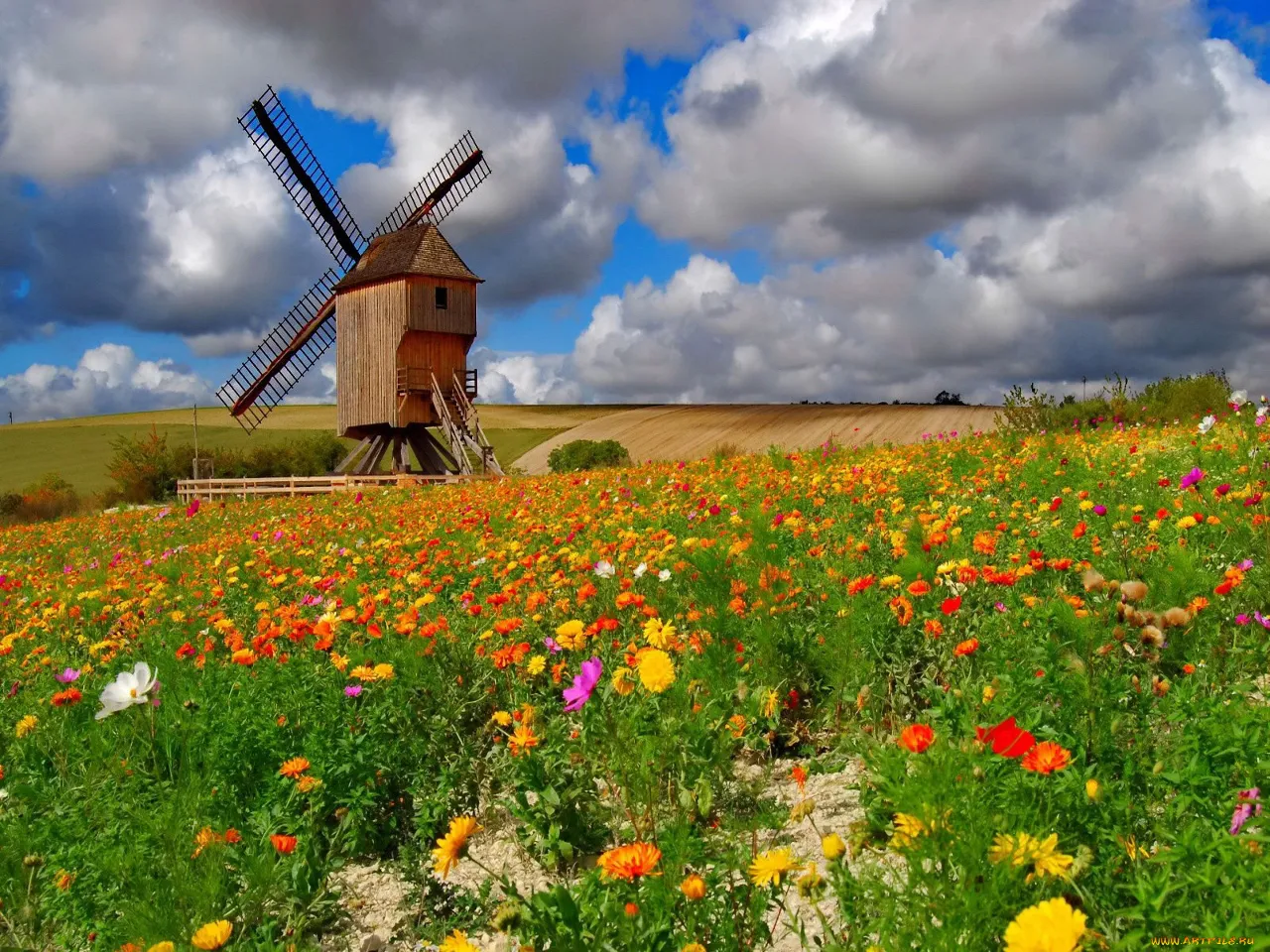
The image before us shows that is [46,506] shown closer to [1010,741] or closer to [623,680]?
[623,680]

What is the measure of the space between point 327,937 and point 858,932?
1693mm

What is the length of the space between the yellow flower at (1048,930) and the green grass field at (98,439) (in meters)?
45.5

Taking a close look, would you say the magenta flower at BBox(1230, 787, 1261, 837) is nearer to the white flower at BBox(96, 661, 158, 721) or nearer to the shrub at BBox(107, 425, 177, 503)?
the white flower at BBox(96, 661, 158, 721)

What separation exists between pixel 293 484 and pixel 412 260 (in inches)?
273

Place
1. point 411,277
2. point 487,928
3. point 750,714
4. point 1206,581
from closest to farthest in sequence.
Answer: point 487,928 → point 750,714 → point 1206,581 → point 411,277

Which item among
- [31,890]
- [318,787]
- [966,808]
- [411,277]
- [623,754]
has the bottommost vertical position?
[31,890]

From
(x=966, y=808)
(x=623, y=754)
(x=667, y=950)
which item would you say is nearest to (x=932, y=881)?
(x=966, y=808)

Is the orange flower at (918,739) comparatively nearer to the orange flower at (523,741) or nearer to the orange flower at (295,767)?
Answer: the orange flower at (523,741)

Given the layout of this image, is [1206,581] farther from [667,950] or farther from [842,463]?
[842,463]

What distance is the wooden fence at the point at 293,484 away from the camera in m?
21.9

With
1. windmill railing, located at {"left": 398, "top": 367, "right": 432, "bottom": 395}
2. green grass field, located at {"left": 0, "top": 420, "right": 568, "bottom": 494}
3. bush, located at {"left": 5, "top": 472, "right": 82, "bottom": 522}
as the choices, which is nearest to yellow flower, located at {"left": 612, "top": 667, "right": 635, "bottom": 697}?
windmill railing, located at {"left": 398, "top": 367, "right": 432, "bottom": 395}

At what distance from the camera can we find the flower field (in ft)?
5.91

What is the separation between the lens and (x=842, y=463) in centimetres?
934

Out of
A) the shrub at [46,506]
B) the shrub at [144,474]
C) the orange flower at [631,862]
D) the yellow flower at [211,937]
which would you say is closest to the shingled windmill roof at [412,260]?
the shrub at [46,506]
